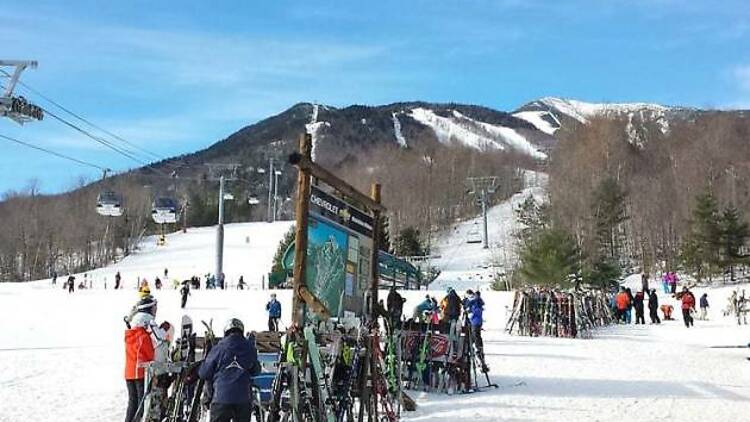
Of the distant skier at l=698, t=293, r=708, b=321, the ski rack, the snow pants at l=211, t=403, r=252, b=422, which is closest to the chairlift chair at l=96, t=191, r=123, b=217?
the ski rack

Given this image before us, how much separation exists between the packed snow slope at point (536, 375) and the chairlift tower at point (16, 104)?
18.2ft

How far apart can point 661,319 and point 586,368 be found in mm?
19357

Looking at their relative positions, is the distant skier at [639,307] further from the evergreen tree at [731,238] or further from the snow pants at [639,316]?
the evergreen tree at [731,238]

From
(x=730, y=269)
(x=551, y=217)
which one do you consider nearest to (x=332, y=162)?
(x=551, y=217)

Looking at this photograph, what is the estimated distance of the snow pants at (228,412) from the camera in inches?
281

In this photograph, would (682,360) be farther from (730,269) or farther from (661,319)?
(730,269)

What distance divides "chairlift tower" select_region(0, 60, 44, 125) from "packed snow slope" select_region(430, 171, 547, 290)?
43.1m

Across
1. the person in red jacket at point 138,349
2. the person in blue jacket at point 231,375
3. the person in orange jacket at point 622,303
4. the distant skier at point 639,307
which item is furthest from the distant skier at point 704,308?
the person in blue jacket at point 231,375

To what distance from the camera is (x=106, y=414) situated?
37.6 feet

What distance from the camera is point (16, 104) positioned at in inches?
700

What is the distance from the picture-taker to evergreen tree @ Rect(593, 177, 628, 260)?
65.2m

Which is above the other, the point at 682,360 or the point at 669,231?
the point at 669,231

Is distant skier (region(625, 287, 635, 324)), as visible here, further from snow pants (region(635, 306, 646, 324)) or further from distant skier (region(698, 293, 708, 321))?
distant skier (region(698, 293, 708, 321))

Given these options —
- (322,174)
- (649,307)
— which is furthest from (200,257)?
(322,174)
